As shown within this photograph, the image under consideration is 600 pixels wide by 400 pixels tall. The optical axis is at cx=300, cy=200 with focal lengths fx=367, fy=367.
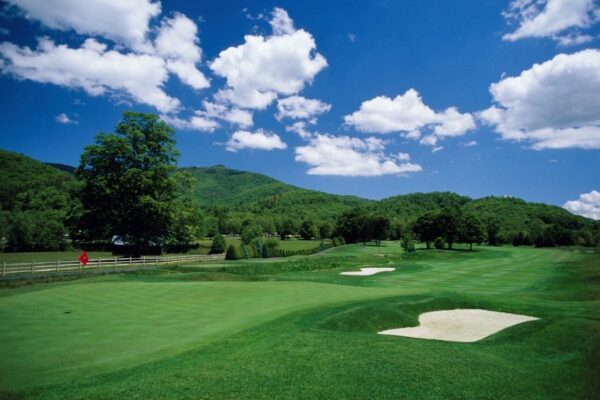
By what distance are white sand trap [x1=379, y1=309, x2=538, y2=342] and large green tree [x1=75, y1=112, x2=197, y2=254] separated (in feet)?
107

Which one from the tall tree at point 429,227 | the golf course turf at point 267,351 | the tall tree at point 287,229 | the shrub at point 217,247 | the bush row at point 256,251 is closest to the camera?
the golf course turf at point 267,351

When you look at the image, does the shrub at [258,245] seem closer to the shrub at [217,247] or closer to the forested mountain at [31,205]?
the shrub at [217,247]

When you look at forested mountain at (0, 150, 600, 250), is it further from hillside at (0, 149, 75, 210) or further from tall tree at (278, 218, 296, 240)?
tall tree at (278, 218, 296, 240)

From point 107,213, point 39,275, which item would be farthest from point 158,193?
point 39,275

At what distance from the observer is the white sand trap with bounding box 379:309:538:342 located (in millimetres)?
13914

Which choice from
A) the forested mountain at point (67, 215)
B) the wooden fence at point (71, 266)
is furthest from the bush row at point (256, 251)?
Answer: the forested mountain at point (67, 215)

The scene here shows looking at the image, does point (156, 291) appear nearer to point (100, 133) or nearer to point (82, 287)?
point (82, 287)

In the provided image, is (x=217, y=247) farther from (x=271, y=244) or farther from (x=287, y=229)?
(x=287, y=229)

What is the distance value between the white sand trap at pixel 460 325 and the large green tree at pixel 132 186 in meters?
32.6

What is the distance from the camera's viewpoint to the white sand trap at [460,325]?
548 inches

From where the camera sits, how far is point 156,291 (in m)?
19.2

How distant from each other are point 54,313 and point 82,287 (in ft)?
21.5

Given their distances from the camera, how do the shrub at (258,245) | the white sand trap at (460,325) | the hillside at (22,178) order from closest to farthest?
the white sand trap at (460,325) < the shrub at (258,245) < the hillside at (22,178)

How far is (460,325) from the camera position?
1568cm
